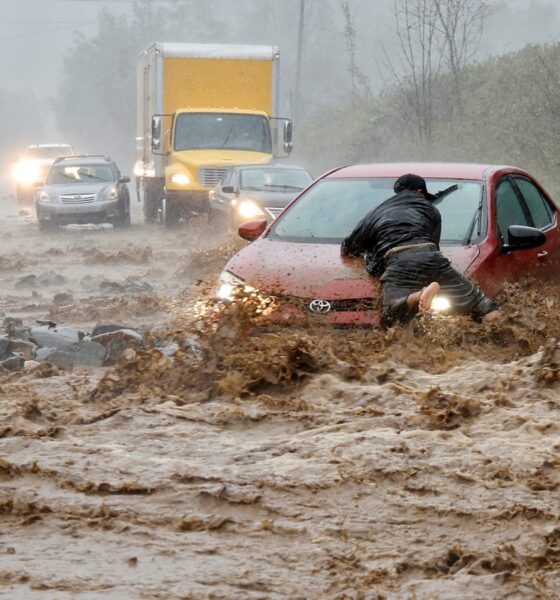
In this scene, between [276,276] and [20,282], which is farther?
[20,282]

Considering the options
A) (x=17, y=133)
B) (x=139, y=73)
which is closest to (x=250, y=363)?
(x=139, y=73)

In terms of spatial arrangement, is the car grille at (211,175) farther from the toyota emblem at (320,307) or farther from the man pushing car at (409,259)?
the toyota emblem at (320,307)

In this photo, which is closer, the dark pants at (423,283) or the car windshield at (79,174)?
the dark pants at (423,283)

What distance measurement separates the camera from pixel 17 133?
10888 cm

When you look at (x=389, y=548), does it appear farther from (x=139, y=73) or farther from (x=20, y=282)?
(x=139, y=73)

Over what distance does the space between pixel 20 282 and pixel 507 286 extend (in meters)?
9.36

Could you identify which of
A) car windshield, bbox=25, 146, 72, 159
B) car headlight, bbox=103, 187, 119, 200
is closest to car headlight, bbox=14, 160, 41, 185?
car windshield, bbox=25, 146, 72, 159

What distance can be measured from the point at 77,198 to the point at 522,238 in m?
19.0

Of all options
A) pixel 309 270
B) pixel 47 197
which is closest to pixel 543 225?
pixel 309 270

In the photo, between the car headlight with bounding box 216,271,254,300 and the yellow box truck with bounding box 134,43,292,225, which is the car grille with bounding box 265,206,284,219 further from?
the car headlight with bounding box 216,271,254,300

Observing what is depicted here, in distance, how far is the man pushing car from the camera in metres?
7.80

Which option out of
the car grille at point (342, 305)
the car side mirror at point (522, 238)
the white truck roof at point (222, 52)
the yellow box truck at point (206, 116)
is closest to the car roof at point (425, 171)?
the car side mirror at point (522, 238)

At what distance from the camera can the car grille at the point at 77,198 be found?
26547mm

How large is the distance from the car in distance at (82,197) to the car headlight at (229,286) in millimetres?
18342
